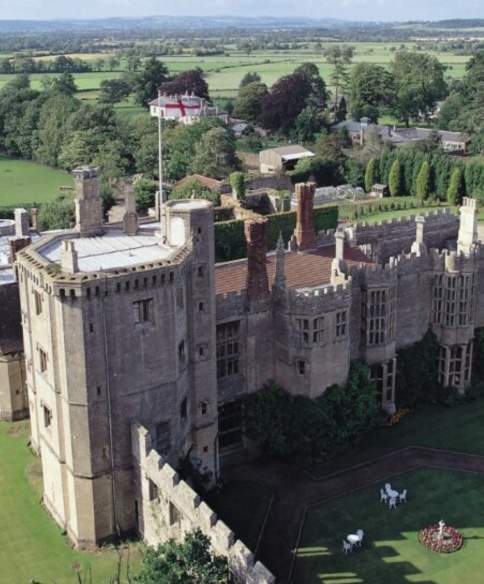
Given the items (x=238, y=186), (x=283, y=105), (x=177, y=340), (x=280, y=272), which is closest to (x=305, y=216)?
(x=280, y=272)

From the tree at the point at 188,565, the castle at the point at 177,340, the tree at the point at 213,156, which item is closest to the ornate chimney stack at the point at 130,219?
the castle at the point at 177,340

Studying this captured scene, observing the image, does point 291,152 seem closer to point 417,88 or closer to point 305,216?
point 417,88

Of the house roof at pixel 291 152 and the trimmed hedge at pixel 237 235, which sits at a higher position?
the house roof at pixel 291 152

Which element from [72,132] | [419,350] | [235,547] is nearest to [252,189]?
[72,132]

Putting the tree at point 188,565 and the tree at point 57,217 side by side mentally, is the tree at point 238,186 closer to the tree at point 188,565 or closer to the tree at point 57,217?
the tree at point 57,217

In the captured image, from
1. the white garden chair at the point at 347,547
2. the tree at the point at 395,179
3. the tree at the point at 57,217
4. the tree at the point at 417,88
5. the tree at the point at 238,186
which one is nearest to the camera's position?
the white garden chair at the point at 347,547

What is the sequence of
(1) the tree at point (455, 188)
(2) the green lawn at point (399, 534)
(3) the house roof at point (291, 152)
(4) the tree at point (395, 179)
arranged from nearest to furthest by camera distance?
1. (2) the green lawn at point (399, 534)
2. (1) the tree at point (455, 188)
3. (4) the tree at point (395, 179)
4. (3) the house roof at point (291, 152)

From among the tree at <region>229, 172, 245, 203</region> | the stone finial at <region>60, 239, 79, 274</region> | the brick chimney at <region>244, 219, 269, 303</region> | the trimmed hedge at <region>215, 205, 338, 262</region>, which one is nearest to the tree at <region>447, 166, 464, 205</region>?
the tree at <region>229, 172, 245, 203</region>

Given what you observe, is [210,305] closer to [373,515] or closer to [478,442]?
[373,515]

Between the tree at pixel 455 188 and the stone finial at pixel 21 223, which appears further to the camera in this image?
the tree at pixel 455 188
